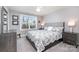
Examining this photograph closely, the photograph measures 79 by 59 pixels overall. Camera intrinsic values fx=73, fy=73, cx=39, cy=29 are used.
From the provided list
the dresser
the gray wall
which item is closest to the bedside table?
the gray wall

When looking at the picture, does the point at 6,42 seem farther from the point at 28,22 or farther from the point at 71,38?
the point at 28,22

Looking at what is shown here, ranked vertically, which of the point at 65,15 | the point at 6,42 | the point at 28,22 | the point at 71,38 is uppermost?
the point at 65,15

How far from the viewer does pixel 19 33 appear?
6.08 meters

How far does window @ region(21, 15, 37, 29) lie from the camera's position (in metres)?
6.67

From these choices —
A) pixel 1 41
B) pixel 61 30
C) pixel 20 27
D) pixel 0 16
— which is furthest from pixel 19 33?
pixel 1 41

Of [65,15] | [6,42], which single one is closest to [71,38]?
[65,15]

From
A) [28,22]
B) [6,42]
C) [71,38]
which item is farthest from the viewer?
[28,22]

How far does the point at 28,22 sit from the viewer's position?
22.9 ft

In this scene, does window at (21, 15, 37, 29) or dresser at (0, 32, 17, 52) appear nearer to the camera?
dresser at (0, 32, 17, 52)

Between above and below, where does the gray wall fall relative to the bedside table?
above

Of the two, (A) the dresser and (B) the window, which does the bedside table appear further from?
(B) the window

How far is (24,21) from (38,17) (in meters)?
1.51

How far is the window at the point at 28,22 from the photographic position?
6670 mm
